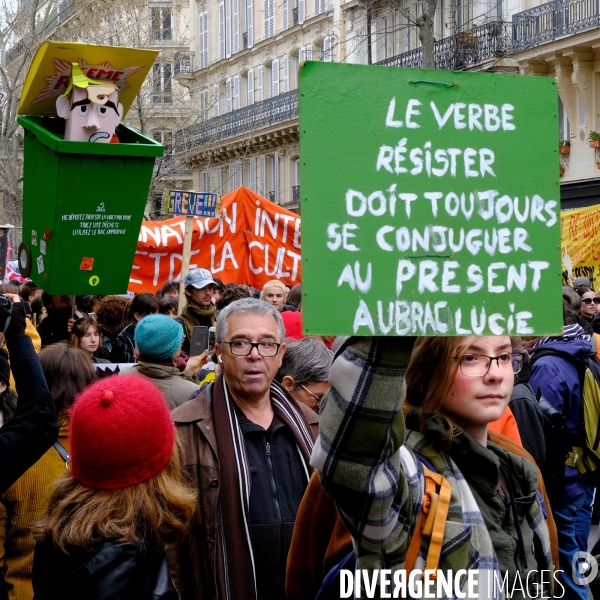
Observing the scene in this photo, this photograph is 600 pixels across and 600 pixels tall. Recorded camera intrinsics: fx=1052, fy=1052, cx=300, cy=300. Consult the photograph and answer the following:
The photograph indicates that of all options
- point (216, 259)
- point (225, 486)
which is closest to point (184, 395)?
point (225, 486)

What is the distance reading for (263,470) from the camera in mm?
3566

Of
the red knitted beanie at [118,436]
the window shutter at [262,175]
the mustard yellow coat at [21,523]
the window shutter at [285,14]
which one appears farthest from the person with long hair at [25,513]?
the window shutter at [262,175]

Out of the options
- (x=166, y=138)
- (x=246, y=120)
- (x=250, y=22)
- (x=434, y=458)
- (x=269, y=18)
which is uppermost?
(x=250, y=22)

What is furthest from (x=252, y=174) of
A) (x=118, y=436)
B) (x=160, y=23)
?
(x=118, y=436)

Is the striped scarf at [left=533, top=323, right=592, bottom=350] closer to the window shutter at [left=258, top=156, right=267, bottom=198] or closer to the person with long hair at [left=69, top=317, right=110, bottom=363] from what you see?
the person with long hair at [left=69, top=317, right=110, bottom=363]

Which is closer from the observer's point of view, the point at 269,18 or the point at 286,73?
the point at 286,73

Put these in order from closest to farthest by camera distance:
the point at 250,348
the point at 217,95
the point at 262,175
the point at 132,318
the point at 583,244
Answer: the point at 250,348
the point at 132,318
the point at 583,244
the point at 262,175
the point at 217,95

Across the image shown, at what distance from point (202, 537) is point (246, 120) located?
36799 mm

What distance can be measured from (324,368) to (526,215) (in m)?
1.88

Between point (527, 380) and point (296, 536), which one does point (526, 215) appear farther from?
point (527, 380)

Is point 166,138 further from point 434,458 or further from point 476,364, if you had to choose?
point 434,458

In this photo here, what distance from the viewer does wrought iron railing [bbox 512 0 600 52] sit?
20953mm

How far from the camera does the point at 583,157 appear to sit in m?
21.4

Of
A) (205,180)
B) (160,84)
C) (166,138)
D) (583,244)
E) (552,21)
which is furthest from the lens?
(205,180)
